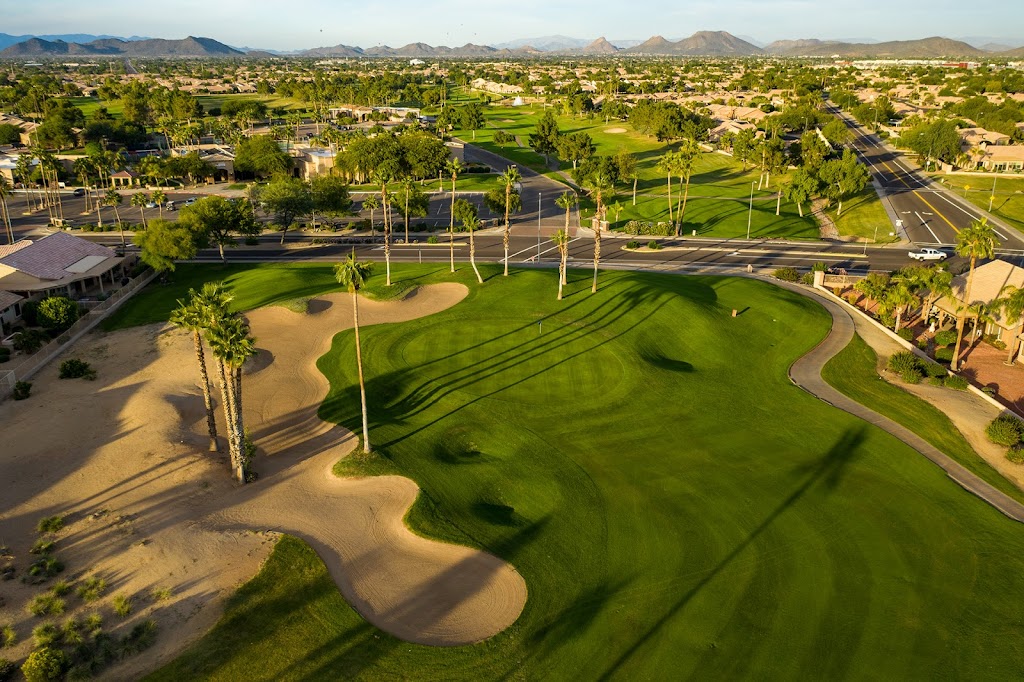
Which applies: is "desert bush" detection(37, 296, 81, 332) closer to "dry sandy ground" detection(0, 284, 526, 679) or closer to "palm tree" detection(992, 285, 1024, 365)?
"dry sandy ground" detection(0, 284, 526, 679)

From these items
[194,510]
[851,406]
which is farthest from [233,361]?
[851,406]

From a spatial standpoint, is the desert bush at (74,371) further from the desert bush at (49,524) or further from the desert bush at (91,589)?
the desert bush at (91,589)

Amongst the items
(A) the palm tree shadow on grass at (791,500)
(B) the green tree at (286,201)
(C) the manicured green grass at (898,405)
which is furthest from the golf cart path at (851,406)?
(B) the green tree at (286,201)

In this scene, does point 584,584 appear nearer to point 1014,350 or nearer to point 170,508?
point 170,508

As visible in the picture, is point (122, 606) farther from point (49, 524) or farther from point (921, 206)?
point (921, 206)

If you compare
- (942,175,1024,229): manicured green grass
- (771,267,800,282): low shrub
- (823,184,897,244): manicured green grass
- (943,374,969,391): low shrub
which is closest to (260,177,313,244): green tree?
(771,267,800,282): low shrub

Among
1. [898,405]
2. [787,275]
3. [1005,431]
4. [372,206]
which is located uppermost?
[372,206]
